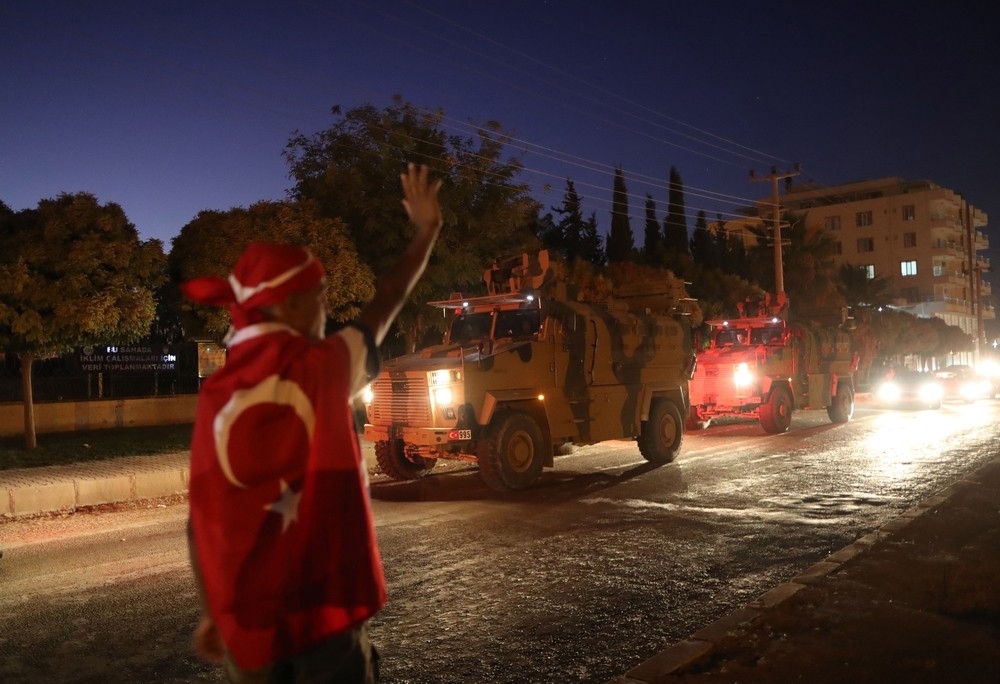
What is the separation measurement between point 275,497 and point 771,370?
64.9 feet

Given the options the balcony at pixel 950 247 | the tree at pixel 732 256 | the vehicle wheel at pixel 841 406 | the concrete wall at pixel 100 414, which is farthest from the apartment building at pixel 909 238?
the concrete wall at pixel 100 414

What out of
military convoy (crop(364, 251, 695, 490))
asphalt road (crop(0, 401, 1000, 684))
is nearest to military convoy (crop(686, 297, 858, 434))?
military convoy (crop(364, 251, 695, 490))

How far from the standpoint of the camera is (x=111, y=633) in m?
6.05

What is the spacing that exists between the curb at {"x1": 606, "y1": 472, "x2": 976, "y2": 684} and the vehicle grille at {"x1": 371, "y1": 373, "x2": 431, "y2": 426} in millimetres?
5968

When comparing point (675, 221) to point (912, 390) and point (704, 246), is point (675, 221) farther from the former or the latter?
point (912, 390)

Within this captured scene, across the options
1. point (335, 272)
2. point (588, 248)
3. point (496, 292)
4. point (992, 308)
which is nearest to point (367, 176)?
point (335, 272)

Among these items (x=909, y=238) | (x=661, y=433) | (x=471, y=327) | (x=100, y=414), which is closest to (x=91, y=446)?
(x=100, y=414)

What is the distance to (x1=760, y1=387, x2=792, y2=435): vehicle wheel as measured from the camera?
20.1 metres

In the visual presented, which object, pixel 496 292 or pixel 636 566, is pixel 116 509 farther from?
pixel 636 566

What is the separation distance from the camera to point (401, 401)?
12578 millimetres

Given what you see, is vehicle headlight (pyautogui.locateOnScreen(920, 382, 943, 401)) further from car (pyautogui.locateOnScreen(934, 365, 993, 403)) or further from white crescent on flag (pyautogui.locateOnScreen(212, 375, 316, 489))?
white crescent on flag (pyautogui.locateOnScreen(212, 375, 316, 489))

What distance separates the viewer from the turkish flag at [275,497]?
2.17 m

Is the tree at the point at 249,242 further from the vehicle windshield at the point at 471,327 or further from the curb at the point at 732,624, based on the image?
the curb at the point at 732,624

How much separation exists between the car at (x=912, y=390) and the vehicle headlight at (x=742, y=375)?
12359 millimetres
